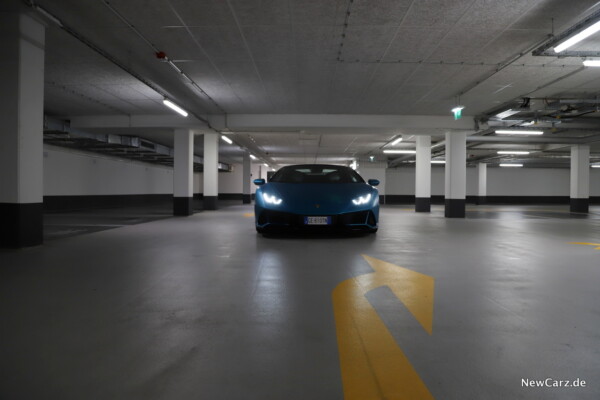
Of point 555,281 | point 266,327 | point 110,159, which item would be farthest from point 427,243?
point 110,159

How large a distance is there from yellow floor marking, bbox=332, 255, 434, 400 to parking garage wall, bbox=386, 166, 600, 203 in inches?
1176

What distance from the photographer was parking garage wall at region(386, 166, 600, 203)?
1261 inches

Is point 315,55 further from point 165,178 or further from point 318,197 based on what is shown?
point 165,178

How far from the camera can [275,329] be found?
210 centimetres

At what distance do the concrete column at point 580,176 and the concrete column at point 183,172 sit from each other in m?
18.5

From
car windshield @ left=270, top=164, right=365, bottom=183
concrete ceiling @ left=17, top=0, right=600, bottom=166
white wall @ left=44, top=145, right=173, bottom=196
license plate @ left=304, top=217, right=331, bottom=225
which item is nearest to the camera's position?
license plate @ left=304, top=217, right=331, bottom=225

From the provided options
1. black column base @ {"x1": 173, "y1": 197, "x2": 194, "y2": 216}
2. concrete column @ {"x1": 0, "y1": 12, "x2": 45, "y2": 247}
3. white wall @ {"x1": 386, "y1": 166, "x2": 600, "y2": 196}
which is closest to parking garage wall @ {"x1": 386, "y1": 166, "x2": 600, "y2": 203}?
white wall @ {"x1": 386, "y1": 166, "x2": 600, "y2": 196}

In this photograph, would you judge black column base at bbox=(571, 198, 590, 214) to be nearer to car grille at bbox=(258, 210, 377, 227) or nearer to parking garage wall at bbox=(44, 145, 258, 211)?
car grille at bbox=(258, 210, 377, 227)

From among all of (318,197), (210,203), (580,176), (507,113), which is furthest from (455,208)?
(210,203)

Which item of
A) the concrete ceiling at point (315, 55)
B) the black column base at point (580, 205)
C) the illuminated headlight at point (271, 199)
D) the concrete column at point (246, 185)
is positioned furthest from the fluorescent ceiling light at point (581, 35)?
the concrete column at point (246, 185)

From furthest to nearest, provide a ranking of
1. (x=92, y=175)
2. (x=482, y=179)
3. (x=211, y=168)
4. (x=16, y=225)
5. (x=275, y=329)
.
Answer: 1. (x=482, y=179)
2. (x=92, y=175)
3. (x=211, y=168)
4. (x=16, y=225)
5. (x=275, y=329)

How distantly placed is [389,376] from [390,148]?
2111 centimetres

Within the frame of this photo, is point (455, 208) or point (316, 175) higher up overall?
point (316, 175)

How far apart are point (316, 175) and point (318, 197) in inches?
44.3
